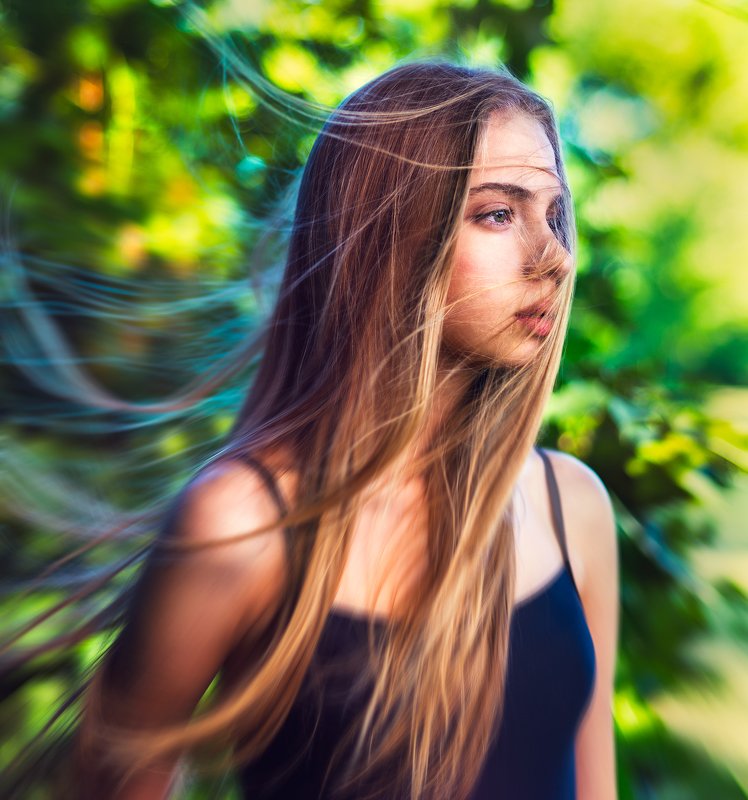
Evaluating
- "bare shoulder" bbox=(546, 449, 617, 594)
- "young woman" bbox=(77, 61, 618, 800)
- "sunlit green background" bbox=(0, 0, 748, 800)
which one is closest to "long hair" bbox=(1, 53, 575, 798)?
"young woman" bbox=(77, 61, 618, 800)

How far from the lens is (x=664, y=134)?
Result: 1536 millimetres

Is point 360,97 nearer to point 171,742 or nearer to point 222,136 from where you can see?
point 222,136

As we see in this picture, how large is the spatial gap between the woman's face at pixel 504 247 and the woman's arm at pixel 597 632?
0.94ft

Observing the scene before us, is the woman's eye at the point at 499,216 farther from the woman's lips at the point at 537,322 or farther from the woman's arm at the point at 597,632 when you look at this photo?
the woman's arm at the point at 597,632

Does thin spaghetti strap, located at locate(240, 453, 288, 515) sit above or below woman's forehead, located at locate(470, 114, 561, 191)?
below

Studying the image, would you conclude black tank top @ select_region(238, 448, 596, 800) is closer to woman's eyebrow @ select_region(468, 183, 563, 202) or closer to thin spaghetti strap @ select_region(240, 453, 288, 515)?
thin spaghetti strap @ select_region(240, 453, 288, 515)

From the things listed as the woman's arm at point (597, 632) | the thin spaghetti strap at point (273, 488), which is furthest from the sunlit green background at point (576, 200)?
the thin spaghetti strap at point (273, 488)

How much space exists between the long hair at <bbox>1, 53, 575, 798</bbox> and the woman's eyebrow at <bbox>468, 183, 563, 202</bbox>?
2 centimetres

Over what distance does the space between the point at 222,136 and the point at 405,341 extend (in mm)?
701

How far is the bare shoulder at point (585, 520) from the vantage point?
946 mm

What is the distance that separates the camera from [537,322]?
82cm

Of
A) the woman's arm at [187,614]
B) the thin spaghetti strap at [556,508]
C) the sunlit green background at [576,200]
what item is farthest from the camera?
the sunlit green background at [576,200]

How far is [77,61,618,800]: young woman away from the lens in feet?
2.39

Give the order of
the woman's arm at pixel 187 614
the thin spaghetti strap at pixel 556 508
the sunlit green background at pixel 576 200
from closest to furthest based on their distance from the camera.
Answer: the woman's arm at pixel 187 614 < the thin spaghetti strap at pixel 556 508 < the sunlit green background at pixel 576 200
